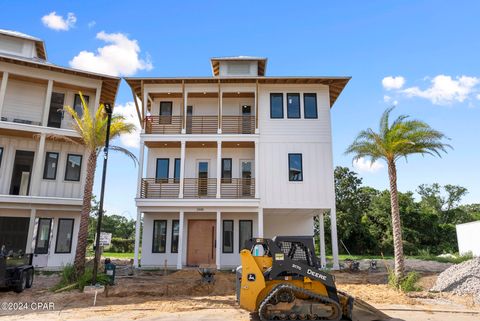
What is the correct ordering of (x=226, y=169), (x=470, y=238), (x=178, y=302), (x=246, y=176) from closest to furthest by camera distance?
(x=178, y=302), (x=246, y=176), (x=226, y=169), (x=470, y=238)

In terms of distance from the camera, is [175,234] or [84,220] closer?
[84,220]

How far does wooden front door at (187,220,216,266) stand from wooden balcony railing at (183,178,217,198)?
1.56 metres

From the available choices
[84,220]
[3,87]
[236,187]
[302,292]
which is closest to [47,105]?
[3,87]

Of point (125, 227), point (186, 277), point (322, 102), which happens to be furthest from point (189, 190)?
point (125, 227)

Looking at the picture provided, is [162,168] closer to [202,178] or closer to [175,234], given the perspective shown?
[202,178]

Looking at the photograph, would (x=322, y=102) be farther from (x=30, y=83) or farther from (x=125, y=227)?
(x=125, y=227)

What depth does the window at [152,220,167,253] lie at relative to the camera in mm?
17297

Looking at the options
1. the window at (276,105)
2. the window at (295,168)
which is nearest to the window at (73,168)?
the window at (276,105)

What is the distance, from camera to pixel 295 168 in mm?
17078

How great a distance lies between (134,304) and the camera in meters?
8.84

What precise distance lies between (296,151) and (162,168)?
781cm

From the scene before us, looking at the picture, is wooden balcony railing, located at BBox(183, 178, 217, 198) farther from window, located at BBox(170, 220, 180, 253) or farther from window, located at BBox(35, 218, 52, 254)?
window, located at BBox(35, 218, 52, 254)

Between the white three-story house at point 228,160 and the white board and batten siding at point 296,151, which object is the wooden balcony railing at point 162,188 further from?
the white board and batten siding at point 296,151

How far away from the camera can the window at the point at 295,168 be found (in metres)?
16.9
